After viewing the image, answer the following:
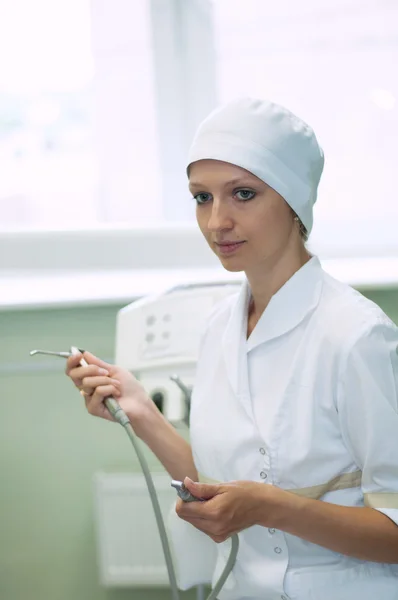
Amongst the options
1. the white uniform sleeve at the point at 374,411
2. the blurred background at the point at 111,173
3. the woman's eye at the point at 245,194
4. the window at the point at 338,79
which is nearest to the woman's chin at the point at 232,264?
the woman's eye at the point at 245,194

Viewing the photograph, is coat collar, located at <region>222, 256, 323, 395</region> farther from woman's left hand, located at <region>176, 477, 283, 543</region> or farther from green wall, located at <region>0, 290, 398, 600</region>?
green wall, located at <region>0, 290, 398, 600</region>

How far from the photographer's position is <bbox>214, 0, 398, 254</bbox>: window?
2.11 meters

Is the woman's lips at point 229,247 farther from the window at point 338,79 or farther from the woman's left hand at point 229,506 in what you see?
the window at point 338,79

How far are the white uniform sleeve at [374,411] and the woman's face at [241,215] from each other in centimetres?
21

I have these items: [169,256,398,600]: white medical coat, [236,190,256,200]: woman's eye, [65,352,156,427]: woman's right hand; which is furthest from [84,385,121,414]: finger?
[236,190,256,200]: woman's eye

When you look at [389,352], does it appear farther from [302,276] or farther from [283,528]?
[283,528]

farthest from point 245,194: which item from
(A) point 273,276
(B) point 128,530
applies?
(B) point 128,530

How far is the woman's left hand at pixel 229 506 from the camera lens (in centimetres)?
111

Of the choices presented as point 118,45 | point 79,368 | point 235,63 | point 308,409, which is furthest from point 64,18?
point 308,409

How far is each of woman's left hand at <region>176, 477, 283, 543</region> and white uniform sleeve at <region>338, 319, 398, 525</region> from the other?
141 mm

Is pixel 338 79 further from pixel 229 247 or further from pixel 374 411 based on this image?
pixel 374 411

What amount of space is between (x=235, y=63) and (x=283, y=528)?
4.51 ft

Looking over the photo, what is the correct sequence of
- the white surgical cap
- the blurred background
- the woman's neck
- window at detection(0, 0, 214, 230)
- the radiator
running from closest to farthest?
the white surgical cap → the woman's neck → the radiator → the blurred background → window at detection(0, 0, 214, 230)

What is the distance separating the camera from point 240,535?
4.34 ft
